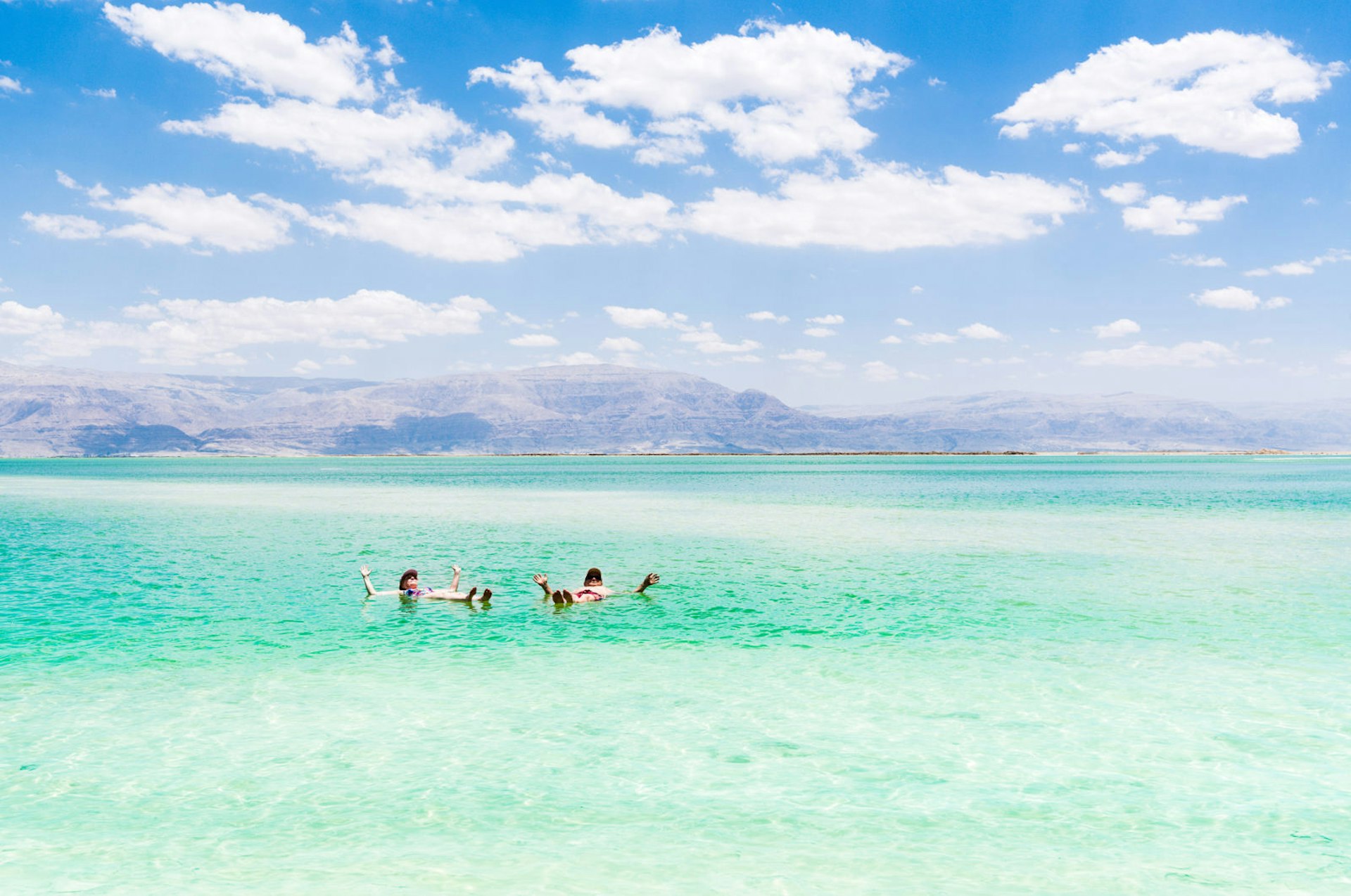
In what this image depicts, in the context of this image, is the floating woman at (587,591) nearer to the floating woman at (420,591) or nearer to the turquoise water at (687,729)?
the turquoise water at (687,729)

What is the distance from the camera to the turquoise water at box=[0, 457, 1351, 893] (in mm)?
9984

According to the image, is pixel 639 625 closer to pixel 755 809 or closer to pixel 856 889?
pixel 755 809

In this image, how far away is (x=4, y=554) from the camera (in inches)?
1437

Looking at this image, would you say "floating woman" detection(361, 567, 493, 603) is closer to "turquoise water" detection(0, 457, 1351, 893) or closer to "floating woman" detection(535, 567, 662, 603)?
"turquoise water" detection(0, 457, 1351, 893)

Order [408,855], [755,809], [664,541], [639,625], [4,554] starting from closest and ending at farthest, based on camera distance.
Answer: [408,855] → [755,809] → [639,625] → [4,554] → [664,541]

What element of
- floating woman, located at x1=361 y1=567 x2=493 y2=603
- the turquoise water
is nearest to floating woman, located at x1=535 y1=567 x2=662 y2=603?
the turquoise water

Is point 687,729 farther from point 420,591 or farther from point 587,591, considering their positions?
point 420,591

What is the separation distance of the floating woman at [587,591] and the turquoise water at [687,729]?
453mm

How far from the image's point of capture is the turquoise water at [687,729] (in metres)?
9.98

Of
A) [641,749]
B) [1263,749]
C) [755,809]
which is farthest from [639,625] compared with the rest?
[1263,749]

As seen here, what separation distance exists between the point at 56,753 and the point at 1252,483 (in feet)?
393

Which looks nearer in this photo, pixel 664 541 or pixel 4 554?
A: pixel 4 554

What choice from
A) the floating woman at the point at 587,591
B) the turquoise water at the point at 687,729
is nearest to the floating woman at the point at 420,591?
the turquoise water at the point at 687,729

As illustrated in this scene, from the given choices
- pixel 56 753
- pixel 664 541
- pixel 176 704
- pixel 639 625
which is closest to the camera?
pixel 56 753
